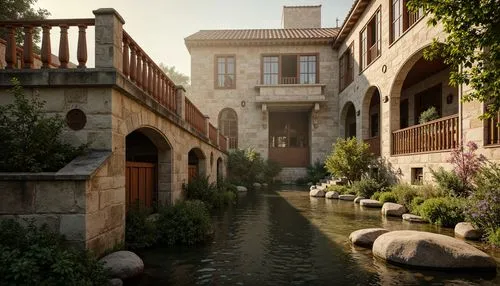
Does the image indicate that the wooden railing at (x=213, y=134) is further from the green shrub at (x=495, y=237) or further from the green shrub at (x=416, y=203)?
the green shrub at (x=495, y=237)

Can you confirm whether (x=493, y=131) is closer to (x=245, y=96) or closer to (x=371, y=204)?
(x=371, y=204)

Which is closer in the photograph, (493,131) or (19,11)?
(493,131)

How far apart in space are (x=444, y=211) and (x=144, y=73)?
808 centimetres

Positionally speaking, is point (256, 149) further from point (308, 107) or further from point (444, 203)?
point (444, 203)

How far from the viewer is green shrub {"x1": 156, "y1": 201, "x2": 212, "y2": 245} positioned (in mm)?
6590

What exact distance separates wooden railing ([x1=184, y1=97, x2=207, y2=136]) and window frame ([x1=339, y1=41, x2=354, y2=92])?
11.3 metres

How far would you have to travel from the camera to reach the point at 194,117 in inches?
452

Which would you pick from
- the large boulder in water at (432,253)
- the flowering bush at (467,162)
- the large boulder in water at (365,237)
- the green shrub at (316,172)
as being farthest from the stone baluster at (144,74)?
the green shrub at (316,172)

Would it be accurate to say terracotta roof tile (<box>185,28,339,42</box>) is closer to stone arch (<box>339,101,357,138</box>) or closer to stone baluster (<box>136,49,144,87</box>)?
stone arch (<box>339,101,357,138</box>)

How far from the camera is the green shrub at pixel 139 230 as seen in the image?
6.12 meters

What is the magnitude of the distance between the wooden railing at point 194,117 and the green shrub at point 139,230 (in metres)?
4.44

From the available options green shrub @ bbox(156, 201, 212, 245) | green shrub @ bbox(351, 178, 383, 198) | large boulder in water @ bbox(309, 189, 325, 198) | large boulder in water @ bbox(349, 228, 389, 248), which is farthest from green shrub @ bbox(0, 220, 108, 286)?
large boulder in water @ bbox(309, 189, 325, 198)

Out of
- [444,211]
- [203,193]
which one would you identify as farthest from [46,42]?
[444,211]

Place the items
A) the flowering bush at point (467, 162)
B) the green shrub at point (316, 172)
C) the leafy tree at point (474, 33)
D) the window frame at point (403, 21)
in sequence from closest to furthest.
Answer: the leafy tree at point (474, 33)
the flowering bush at point (467, 162)
the window frame at point (403, 21)
the green shrub at point (316, 172)
